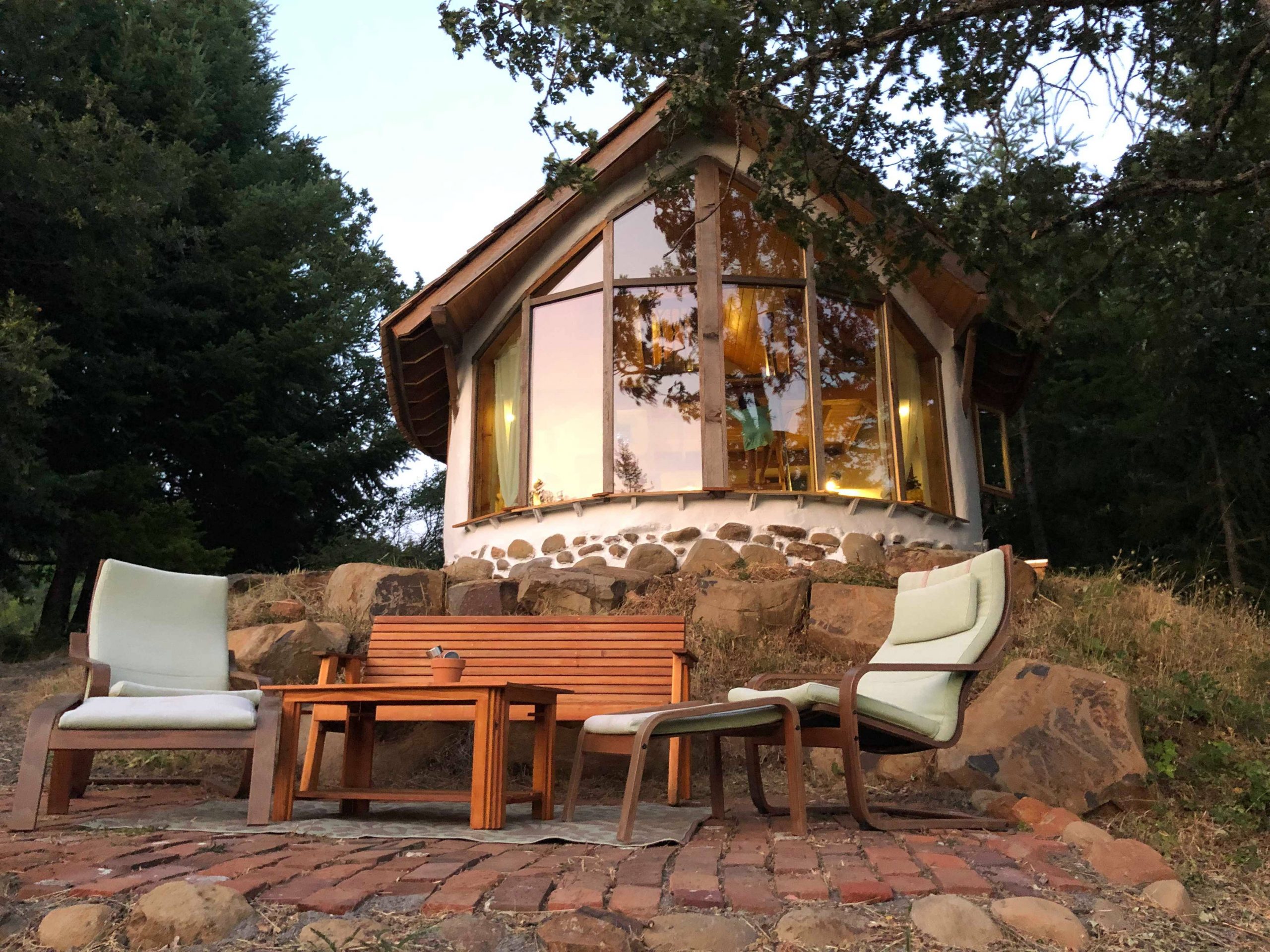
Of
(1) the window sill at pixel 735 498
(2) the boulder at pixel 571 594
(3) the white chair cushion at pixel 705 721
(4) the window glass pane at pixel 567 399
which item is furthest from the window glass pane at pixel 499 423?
(3) the white chair cushion at pixel 705 721

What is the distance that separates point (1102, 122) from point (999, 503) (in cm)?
1068

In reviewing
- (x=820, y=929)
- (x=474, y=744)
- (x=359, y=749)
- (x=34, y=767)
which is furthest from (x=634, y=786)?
(x=34, y=767)

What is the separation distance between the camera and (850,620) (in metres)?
7.06

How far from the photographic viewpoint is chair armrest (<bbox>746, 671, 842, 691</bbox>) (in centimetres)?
441

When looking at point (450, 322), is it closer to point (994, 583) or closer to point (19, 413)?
point (19, 413)

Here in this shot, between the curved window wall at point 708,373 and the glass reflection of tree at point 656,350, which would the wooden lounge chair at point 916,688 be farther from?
the glass reflection of tree at point 656,350

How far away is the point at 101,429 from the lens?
41.5ft

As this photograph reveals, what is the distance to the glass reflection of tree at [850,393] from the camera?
9.07 m

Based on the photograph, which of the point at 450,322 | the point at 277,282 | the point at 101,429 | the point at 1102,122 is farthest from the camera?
the point at 277,282

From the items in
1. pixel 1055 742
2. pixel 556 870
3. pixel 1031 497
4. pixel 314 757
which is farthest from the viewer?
pixel 1031 497

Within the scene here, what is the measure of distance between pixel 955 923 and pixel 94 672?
142 inches

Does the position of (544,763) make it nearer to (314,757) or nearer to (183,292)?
(314,757)

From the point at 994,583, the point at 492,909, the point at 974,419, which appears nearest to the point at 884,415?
the point at 974,419

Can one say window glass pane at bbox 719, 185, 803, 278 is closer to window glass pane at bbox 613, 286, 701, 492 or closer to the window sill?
window glass pane at bbox 613, 286, 701, 492
